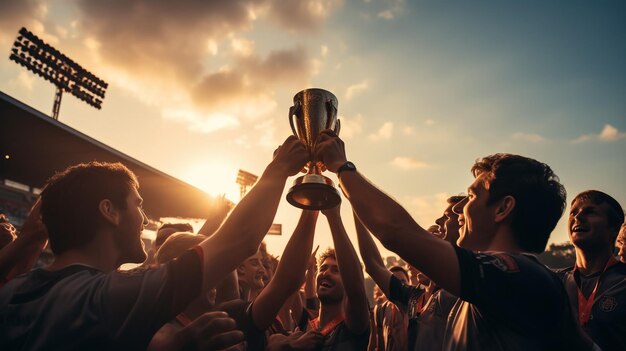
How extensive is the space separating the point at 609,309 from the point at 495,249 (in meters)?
2.19

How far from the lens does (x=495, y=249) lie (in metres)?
2.33

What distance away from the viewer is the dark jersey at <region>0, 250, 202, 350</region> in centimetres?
176

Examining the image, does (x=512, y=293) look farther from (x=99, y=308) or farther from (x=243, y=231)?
(x=99, y=308)

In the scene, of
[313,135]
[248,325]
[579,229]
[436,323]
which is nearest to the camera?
[313,135]

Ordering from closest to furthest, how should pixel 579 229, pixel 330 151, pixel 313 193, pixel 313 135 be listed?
pixel 330 151, pixel 313 193, pixel 313 135, pixel 579 229

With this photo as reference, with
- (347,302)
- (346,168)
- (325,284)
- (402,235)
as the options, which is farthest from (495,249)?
(325,284)

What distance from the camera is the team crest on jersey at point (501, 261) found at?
6.25 feet

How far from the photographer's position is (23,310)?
188 centimetres

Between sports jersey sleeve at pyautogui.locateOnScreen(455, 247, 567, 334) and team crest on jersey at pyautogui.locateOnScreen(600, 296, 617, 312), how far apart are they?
2.31 metres

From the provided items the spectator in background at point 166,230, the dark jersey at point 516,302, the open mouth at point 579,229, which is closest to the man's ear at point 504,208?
the dark jersey at point 516,302

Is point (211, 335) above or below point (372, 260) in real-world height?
below

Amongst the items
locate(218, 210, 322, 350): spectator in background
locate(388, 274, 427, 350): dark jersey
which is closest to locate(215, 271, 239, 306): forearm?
locate(218, 210, 322, 350): spectator in background

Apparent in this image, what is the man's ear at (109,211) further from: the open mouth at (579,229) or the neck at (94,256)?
the open mouth at (579,229)

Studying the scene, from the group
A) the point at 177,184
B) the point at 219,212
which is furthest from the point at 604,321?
the point at 177,184
